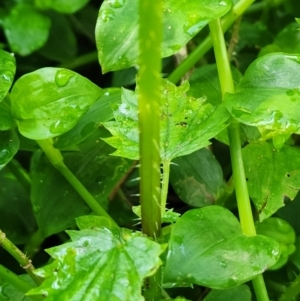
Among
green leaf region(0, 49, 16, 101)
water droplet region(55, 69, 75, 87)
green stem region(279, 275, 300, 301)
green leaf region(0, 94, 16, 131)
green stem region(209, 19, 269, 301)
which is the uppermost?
green leaf region(0, 49, 16, 101)


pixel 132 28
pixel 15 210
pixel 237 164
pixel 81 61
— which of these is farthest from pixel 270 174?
pixel 81 61

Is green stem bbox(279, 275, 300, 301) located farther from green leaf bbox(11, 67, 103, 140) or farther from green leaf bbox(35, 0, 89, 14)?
green leaf bbox(35, 0, 89, 14)

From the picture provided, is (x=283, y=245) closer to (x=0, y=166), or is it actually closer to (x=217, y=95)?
(x=217, y=95)

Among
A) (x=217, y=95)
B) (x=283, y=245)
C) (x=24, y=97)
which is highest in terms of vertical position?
(x=24, y=97)

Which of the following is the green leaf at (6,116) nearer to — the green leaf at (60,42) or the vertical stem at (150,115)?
the vertical stem at (150,115)

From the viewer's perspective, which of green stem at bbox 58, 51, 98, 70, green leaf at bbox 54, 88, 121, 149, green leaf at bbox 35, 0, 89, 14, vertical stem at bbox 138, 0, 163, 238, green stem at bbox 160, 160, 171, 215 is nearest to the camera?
vertical stem at bbox 138, 0, 163, 238

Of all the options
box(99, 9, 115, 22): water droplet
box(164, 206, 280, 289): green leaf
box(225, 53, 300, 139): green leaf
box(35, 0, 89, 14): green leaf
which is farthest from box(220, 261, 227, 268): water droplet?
box(35, 0, 89, 14): green leaf

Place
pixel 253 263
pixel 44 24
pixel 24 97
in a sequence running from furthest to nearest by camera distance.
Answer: pixel 44 24 → pixel 24 97 → pixel 253 263

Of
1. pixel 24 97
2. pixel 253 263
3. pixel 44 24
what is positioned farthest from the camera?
pixel 44 24

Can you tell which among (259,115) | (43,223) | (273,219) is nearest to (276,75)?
(259,115)
